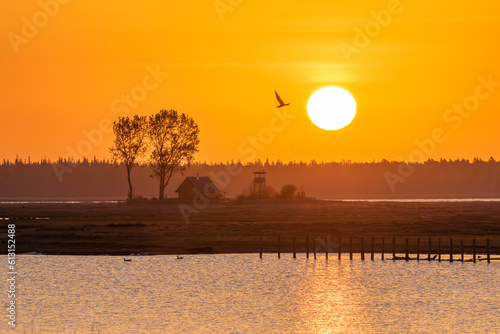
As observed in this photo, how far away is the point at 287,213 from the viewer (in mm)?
129750

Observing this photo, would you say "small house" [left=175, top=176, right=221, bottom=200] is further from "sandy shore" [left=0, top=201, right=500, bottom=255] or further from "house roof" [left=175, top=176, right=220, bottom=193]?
"sandy shore" [left=0, top=201, right=500, bottom=255]

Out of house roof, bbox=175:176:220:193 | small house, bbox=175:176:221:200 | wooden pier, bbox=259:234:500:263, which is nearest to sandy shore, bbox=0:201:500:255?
wooden pier, bbox=259:234:500:263

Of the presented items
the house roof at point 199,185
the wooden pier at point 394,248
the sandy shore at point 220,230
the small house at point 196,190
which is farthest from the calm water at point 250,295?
the house roof at point 199,185

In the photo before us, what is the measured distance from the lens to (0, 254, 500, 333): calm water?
48.6 meters

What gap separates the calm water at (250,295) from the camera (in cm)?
4859

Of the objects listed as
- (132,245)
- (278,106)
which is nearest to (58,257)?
(132,245)

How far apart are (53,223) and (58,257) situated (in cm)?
2780

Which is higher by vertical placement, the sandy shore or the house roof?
the house roof

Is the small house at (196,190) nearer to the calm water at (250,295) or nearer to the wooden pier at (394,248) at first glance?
the wooden pier at (394,248)

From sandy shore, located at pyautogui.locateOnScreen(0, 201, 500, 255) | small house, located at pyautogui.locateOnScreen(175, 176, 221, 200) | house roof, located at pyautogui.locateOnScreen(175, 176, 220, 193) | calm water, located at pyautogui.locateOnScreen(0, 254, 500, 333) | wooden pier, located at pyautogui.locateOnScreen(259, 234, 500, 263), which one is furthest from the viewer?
house roof, located at pyautogui.locateOnScreen(175, 176, 220, 193)

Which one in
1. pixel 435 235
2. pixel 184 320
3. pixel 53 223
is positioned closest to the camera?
pixel 184 320

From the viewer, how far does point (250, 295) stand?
60.8 m

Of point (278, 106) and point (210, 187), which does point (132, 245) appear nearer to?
point (278, 106)

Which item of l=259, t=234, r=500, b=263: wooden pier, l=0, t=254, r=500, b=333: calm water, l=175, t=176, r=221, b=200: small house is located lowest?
l=0, t=254, r=500, b=333: calm water
